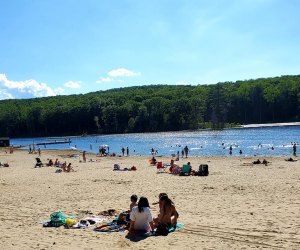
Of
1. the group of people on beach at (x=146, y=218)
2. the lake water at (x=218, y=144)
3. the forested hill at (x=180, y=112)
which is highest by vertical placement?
the forested hill at (x=180, y=112)

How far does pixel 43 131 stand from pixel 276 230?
17099cm

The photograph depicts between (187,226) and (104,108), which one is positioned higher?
(104,108)

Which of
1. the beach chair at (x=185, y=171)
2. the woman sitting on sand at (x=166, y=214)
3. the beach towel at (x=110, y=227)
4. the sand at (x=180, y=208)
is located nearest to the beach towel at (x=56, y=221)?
the sand at (x=180, y=208)

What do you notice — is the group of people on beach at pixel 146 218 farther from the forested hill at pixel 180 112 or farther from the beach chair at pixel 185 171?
the forested hill at pixel 180 112

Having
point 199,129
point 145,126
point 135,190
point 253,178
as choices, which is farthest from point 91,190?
point 145,126

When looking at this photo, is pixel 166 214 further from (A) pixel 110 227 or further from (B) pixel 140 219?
(A) pixel 110 227

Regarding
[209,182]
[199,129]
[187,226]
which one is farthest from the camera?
[199,129]

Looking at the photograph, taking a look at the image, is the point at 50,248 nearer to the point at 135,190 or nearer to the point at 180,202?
the point at 180,202

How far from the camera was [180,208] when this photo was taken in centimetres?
1504

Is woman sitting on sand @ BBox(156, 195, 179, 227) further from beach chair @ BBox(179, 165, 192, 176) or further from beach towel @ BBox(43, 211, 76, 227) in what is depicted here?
beach chair @ BBox(179, 165, 192, 176)

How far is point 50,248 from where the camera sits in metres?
10.2

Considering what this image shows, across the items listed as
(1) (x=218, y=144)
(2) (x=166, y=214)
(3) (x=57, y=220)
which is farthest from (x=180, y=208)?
(1) (x=218, y=144)

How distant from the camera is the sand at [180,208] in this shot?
34.1 feet

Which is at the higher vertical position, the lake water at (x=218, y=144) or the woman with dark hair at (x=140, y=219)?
the woman with dark hair at (x=140, y=219)
